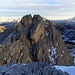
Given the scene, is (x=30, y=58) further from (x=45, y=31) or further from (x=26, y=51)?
(x=45, y=31)

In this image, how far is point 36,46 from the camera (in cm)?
3369

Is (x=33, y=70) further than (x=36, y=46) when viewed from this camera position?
No

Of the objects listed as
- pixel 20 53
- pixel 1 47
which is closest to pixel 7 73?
pixel 1 47

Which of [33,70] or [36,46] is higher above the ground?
[33,70]

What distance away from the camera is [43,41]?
34.6 meters

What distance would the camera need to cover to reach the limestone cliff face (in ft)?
99.0

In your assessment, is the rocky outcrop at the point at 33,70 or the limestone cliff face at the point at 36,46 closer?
the rocky outcrop at the point at 33,70

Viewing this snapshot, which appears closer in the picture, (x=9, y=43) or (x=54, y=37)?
(x=9, y=43)

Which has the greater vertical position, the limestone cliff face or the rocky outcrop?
the rocky outcrop

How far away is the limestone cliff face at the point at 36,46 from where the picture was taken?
30169 mm

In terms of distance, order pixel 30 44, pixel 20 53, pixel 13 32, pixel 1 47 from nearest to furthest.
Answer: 1. pixel 1 47
2. pixel 20 53
3. pixel 30 44
4. pixel 13 32

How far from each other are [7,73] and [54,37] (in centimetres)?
2307

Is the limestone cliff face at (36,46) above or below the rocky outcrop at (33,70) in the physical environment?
below

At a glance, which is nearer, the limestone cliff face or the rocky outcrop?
the rocky outcrop
